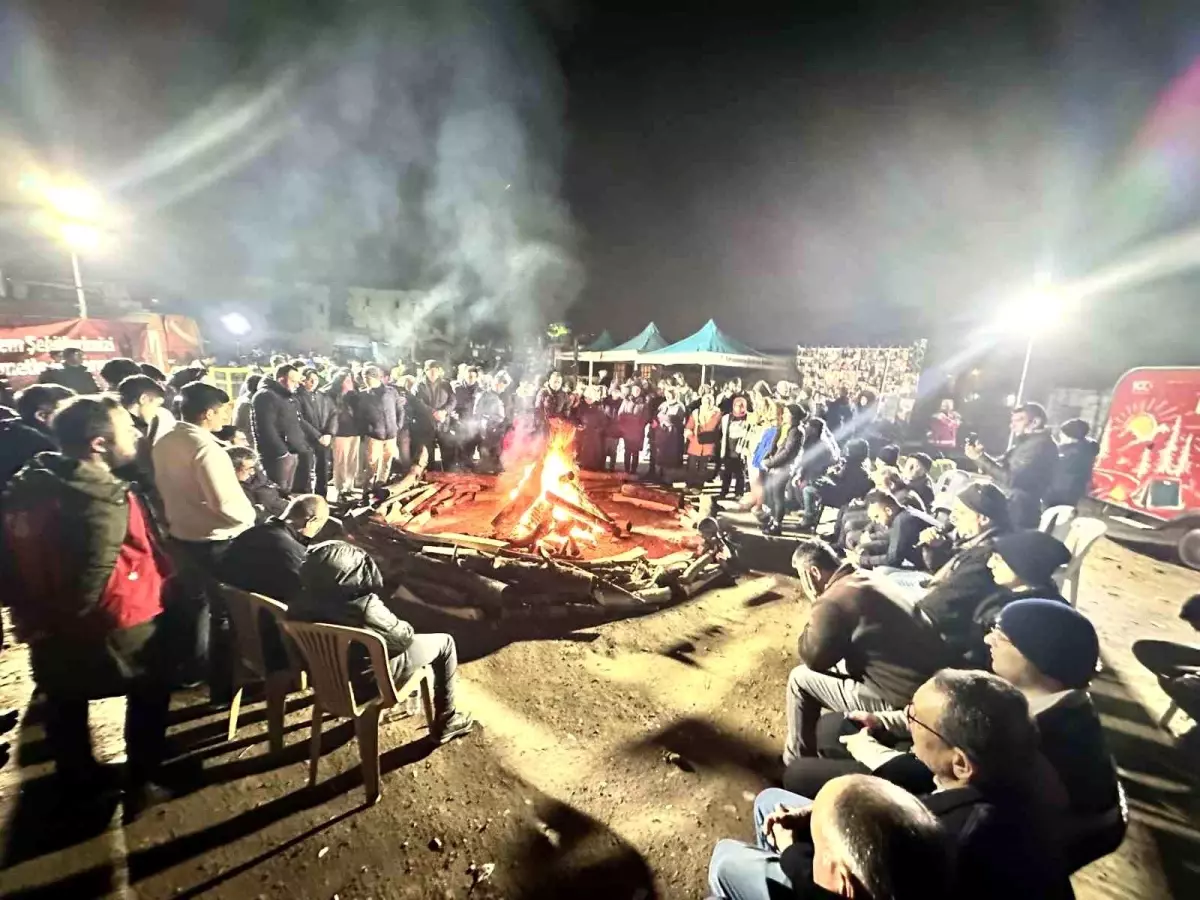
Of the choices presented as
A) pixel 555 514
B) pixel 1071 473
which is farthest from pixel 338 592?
pixel 1071 473

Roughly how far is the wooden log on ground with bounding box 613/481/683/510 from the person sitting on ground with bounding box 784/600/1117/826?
17.9 feet

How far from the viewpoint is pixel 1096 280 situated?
7.28 meters

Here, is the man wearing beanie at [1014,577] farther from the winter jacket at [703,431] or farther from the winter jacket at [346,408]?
the winter jacket at [346,408]

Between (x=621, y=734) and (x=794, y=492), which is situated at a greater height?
(x=794, y=492)

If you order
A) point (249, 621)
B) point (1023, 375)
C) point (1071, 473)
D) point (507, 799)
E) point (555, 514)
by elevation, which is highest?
point (1023, 375)

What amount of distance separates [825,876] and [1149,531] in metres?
10.3

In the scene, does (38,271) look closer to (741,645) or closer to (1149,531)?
(741,645)

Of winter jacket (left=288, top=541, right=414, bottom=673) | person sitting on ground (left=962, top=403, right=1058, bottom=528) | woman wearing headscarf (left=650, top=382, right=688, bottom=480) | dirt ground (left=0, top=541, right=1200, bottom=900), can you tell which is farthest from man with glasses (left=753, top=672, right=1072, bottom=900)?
woman wearing headscarf (left=650, top=382, right=688, bottom=480)

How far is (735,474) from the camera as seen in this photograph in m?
9.45

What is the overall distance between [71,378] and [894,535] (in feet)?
28.3

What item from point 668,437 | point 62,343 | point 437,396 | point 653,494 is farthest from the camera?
point 437,396

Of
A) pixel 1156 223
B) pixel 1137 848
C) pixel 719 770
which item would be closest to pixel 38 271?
pixel 719 770

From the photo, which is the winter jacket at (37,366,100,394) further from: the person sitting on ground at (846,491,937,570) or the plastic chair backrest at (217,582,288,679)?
the person sitting on ground at (846,491,937,570)

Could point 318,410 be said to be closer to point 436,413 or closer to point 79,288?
point 79,288
